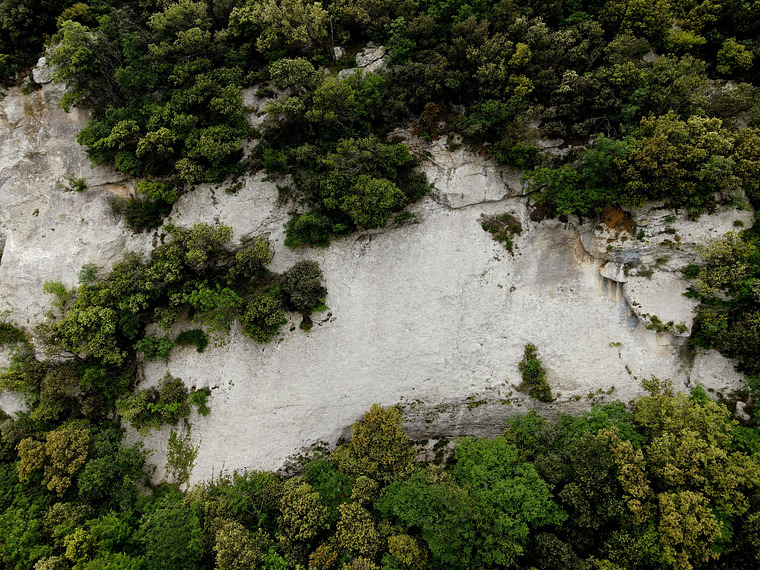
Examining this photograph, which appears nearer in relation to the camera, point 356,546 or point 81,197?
point 356,546

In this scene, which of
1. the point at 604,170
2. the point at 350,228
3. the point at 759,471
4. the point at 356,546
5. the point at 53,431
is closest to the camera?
the point at 759,471

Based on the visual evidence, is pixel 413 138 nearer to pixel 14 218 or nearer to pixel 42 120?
pixel 42 120

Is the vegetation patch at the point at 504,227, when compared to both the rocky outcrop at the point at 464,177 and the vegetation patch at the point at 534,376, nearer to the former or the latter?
the rocky outcrop at the point at 464,177

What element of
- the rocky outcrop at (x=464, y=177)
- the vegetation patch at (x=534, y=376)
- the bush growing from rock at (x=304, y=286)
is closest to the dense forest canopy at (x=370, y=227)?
A: the bush growing from rock at (x=304, y=286)

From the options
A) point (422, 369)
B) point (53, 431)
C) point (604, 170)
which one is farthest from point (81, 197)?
point (604, 170)

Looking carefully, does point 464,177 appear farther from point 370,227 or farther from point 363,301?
point 363,301

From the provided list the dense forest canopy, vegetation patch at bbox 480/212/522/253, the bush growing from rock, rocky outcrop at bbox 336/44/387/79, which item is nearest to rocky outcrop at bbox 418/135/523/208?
the dense forest canopy
